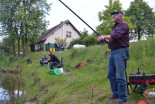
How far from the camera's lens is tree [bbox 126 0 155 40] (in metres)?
29.7

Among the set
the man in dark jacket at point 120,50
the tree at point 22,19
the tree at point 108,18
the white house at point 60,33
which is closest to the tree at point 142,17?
the tree at point 108,18

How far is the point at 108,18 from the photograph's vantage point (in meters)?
20.5

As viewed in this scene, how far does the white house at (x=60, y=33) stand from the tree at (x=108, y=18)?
8.37 meters

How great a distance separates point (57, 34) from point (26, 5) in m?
7.82

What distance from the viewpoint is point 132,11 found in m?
30.3

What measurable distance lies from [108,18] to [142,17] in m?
13.5

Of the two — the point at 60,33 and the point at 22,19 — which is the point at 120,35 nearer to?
the point at 22,19

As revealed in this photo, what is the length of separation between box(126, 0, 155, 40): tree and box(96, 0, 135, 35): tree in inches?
395

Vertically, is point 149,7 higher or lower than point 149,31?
higher

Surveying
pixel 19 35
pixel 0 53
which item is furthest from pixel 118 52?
pixel 0 53

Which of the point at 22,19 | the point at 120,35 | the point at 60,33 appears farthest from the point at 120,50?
the point at 60,33

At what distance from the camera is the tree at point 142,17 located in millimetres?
29656

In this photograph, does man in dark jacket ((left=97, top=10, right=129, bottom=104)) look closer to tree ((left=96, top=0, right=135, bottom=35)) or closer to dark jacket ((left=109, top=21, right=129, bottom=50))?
dark jacket ((left=109, top=21, right=129, bottom=50))

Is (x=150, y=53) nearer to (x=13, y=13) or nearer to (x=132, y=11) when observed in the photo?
(x=13, y=13)
